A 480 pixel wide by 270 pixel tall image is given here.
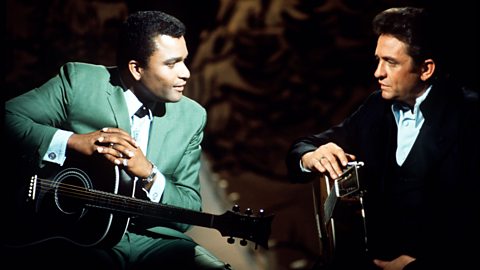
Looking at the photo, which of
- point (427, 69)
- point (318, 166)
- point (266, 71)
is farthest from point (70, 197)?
point (427, 69)

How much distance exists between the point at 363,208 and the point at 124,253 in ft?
Answer: 3.51

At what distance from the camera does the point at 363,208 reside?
2494 mm

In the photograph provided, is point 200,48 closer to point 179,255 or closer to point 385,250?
point 179,255

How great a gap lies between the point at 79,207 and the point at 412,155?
1.48 meters

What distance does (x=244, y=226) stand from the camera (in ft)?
8.52

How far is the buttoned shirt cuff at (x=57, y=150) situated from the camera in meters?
2.39

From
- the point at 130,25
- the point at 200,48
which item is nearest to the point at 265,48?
the point at 200,48

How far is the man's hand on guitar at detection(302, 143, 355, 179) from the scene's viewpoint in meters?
2.61

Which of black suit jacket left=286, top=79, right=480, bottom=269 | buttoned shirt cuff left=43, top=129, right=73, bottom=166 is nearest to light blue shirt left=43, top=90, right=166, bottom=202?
buttoned shirt cuff left=43, top=129, right=73, bottom=166

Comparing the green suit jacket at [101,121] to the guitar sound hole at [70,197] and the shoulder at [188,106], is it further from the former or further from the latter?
the guitar sound hole at [70,197]

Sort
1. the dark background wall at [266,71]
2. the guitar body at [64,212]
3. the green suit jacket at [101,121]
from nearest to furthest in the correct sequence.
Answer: the guitar body at [64,212] < the green suit jacket at [101,121] < the dark background wall at [266,71]

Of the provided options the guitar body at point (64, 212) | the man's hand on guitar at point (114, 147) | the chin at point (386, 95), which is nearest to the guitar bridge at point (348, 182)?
the chin at point (386, 95)

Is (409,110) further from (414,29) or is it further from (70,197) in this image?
(70,197)

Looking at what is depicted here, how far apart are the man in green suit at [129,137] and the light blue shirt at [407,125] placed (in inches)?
37.3
